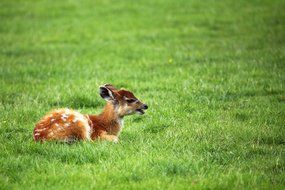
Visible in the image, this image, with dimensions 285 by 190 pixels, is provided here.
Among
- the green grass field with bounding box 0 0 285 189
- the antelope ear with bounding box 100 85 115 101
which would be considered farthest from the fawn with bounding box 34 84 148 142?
the green grass field with bounding box 0 0 285 189

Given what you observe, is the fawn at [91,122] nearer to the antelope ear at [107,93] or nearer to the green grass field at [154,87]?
the antelope ear at [107,93]

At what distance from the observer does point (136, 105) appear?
10.5 metres

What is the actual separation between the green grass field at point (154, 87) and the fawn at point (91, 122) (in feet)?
0.82

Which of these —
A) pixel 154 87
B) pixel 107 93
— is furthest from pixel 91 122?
pixel 154 87

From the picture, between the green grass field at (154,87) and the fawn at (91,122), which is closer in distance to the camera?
the green grass field at (154,87)

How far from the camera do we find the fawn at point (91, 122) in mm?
9422

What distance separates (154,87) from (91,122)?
13.9ft

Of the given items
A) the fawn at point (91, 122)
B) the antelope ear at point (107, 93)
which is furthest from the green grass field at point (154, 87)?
the antelope ear at point (107, 93)

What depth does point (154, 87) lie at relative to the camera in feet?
46.2

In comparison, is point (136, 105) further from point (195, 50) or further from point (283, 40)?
point (283, 40)

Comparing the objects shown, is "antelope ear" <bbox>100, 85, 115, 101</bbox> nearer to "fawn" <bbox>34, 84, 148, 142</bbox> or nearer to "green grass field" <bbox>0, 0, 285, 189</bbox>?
"fawn" <bbox>34, 84, 148, 142</bbox>

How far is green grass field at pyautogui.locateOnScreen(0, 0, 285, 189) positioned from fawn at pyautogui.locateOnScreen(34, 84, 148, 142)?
0.25 m

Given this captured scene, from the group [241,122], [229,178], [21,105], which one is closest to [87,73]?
[21,105]

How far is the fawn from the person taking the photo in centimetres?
942
